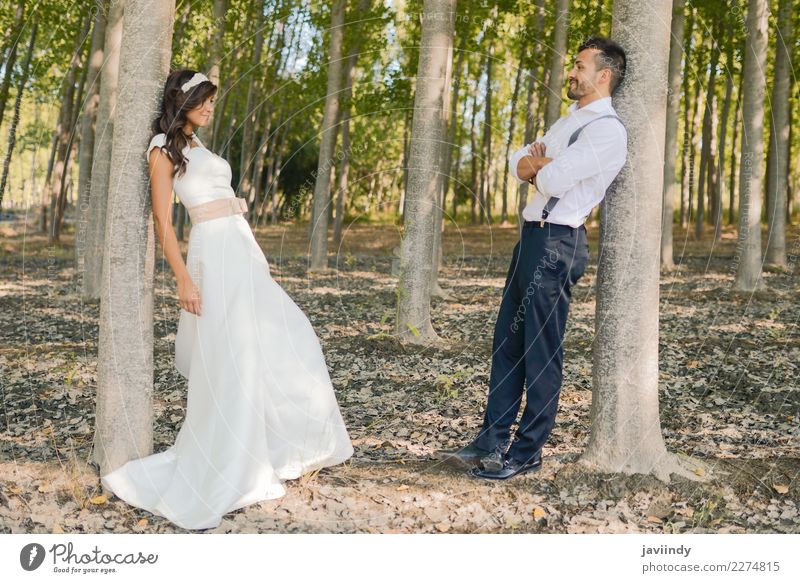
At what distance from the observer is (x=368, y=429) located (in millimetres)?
6645

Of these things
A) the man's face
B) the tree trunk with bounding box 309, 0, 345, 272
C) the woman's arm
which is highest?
the tree trunk with bounding box 309, 0, 345, 272

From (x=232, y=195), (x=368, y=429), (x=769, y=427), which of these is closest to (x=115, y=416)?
(x=232, y=195)

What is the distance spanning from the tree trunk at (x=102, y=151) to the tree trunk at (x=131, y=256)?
599 centimetres

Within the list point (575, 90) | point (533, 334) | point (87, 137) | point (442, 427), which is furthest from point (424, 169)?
point (87, 137)

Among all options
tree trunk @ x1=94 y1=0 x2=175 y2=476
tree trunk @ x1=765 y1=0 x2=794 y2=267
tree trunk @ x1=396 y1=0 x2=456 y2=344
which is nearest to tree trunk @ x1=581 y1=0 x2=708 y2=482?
tree trunk @ x1=94 y1=0 x2=175 y2=476

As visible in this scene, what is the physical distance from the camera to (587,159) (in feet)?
15.8

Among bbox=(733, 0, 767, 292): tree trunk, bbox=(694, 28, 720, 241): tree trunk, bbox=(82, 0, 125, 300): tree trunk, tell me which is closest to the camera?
bbox=(82, 0, 125, 300): tree trunk

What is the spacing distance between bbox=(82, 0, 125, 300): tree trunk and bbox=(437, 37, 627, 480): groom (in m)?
7.14

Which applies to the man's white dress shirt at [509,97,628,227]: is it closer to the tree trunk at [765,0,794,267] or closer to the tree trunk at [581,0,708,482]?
the tree trunk at [581,0,708,482]

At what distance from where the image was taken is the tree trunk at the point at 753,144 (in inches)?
535

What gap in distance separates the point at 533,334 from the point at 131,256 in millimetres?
2667

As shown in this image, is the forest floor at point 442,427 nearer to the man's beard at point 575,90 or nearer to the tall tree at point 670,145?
the man's beard at point 575,90

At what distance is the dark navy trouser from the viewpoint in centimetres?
510

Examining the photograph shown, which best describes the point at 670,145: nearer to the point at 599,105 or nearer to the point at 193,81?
the point at 599,105
